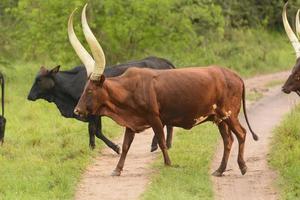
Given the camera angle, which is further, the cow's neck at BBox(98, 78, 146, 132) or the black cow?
the black cow

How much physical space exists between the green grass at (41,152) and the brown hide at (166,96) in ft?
3.44

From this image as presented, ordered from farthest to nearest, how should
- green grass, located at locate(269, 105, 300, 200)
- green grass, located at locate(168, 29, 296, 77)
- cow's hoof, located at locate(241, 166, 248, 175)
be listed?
1. green grass, located at locate(168, 29, 296, 77)
2. cow's hoof, located at locate(241, 166, 248, 175)
3. green grass, located at locate(269, 105, 300, 200)

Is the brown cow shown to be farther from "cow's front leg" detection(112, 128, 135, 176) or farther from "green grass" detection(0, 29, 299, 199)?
"green grass" detection(0, 29, 299, 199)

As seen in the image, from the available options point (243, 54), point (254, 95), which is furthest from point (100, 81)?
point (243, 54)

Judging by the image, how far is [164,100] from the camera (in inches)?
409

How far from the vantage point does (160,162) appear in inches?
446

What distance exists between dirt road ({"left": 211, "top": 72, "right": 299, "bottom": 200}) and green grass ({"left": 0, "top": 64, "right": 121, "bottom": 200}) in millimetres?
1934

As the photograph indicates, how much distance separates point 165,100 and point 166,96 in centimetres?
6

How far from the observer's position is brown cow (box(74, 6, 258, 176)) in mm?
10234

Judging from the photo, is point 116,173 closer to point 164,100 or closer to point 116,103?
point 116,103

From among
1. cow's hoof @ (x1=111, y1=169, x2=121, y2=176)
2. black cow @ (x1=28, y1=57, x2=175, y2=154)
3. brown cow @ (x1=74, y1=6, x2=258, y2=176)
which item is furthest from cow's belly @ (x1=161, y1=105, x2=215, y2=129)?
black cow @ (x1=28, y1=57, x2=175, y2=154)

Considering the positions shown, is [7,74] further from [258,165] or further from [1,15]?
[258,165]

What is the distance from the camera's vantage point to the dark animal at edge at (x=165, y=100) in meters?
10.3

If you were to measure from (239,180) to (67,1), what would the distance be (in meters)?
12.0
